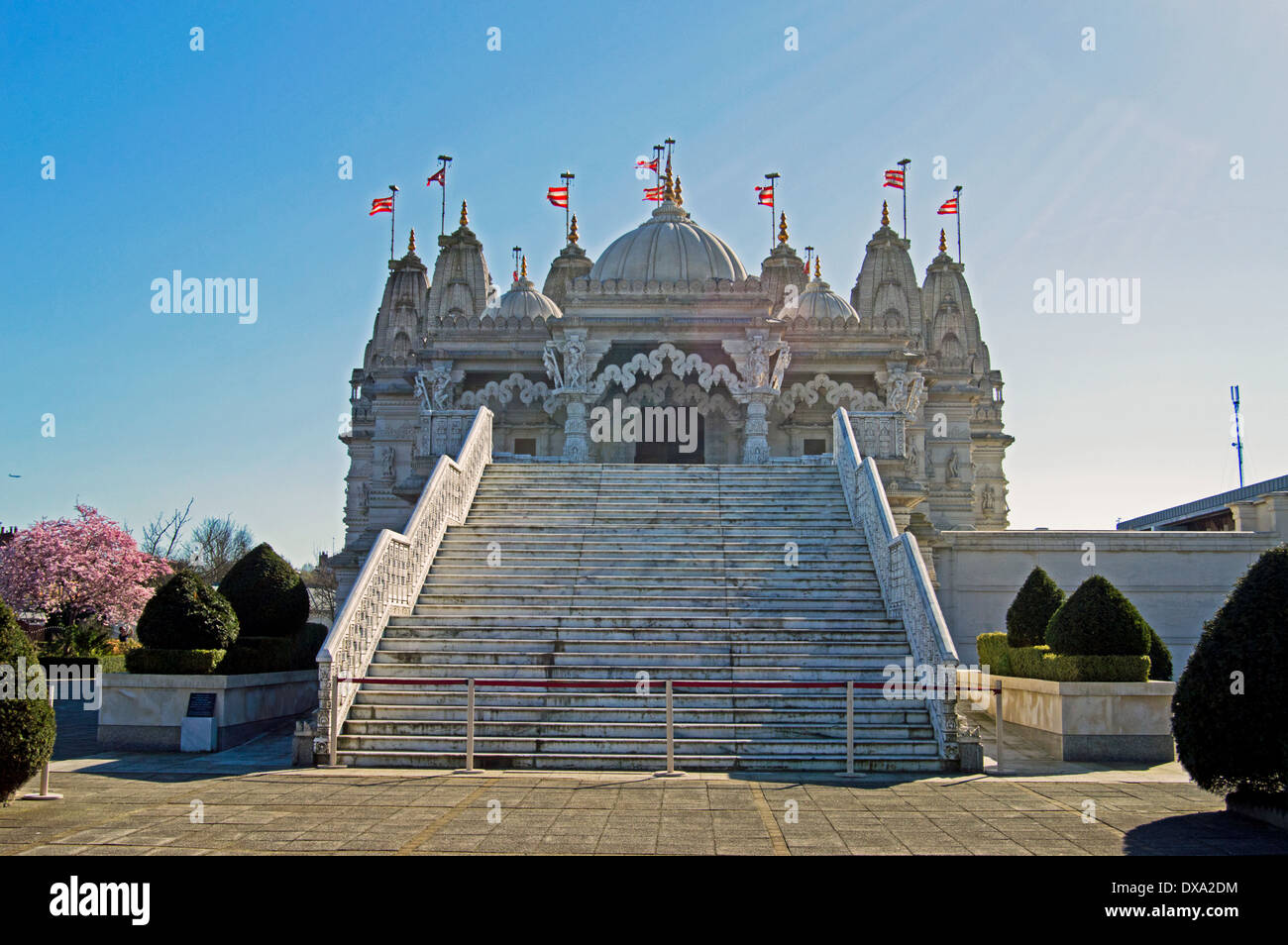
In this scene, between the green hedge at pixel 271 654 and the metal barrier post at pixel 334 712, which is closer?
the metal barrier post at pixel 334 712

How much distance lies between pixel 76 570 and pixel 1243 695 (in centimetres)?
3083

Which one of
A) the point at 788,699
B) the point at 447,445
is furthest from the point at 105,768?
the point at 447,445

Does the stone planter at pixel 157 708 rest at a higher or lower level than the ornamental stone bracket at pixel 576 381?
lower

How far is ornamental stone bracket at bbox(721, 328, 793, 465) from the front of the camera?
28.1 metres

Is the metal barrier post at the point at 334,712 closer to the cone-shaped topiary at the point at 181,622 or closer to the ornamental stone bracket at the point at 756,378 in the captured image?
the cone-shaped topiary at the point at 181,622

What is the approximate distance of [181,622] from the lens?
50.5 feet

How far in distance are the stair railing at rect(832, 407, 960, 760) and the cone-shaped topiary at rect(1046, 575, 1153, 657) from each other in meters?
1.62

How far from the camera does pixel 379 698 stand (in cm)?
1448

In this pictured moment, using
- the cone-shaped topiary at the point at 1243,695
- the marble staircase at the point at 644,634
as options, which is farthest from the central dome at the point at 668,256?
the cone-shaped topiary at the point at 1243,695

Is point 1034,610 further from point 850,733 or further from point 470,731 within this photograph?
point 470,731

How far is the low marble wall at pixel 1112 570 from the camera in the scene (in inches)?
878

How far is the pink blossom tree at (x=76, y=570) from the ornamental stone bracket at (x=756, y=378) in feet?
61.2
